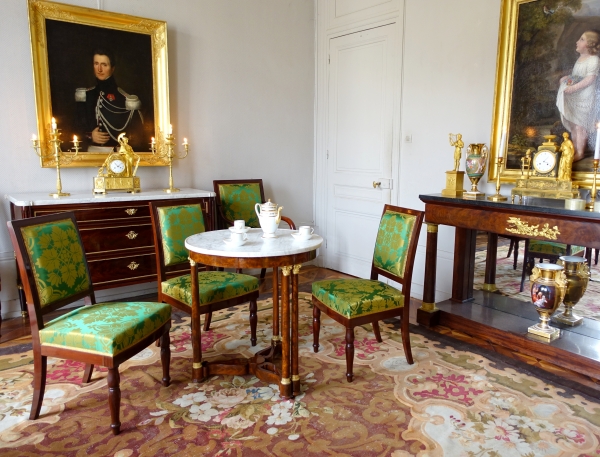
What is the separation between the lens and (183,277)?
9.41ft

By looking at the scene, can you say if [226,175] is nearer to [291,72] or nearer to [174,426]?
[291,72]

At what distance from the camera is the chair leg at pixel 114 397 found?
2025 mm

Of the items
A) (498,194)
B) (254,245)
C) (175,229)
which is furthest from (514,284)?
(175,229)

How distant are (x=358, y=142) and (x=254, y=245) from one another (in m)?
2.56

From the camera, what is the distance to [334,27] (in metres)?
4.70

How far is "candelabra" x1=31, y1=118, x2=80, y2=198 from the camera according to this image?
3461mm

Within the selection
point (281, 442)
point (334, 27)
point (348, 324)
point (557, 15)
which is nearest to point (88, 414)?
point (281, 442)

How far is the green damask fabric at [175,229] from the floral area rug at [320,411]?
2.04ft

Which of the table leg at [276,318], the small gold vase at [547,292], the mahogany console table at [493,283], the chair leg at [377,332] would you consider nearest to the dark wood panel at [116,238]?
the table leg at [276,318]

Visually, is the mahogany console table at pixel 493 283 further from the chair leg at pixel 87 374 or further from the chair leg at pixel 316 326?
the chair leg at pixel 87 374

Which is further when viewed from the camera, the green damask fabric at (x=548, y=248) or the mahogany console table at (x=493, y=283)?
the green damask fabric at (x=548, y=248)

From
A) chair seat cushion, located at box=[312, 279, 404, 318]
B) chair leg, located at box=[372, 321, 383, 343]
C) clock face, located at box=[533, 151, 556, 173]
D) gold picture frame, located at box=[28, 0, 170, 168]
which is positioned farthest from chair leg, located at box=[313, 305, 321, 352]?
gold picture frame, located at box=[28, 0, 170, 168]

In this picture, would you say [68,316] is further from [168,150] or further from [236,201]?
[236,201]

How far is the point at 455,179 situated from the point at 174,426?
7.84 feet
